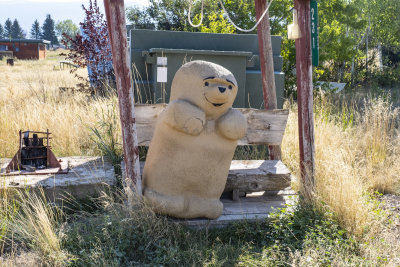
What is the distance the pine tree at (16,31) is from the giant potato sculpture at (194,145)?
82920 millimetres

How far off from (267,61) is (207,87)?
1.70m

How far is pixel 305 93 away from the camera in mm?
4266

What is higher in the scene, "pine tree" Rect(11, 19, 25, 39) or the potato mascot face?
"pine tree" Rect(11, 19, 25, 39)

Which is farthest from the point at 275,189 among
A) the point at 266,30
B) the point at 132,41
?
the point at 132,41

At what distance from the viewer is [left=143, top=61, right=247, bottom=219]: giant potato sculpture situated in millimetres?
3541

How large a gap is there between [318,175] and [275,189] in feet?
1.75

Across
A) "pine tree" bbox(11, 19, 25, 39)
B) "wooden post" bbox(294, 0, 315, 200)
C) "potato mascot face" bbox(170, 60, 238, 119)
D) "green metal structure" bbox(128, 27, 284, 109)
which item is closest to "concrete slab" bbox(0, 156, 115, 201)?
"potato mascot face" bbox(170, 60, 238, 119)

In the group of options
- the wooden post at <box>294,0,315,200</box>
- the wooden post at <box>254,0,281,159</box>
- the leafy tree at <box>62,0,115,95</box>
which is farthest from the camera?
the leafy tree at <box>62,0,115,95</box>

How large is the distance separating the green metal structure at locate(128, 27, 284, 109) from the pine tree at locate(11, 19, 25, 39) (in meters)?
80.2

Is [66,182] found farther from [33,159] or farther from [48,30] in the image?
[48,30]

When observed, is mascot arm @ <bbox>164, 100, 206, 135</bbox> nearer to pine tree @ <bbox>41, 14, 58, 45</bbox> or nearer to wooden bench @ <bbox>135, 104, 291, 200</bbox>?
wooden bench @ <bbox>135, 104, 291, 200</bbox>

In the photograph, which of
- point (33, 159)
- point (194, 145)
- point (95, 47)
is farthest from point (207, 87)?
point (95, 47)

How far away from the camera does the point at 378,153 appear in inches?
227

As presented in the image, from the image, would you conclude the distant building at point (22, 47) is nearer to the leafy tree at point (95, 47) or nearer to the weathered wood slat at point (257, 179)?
the leafy tree at point (95, 47)
